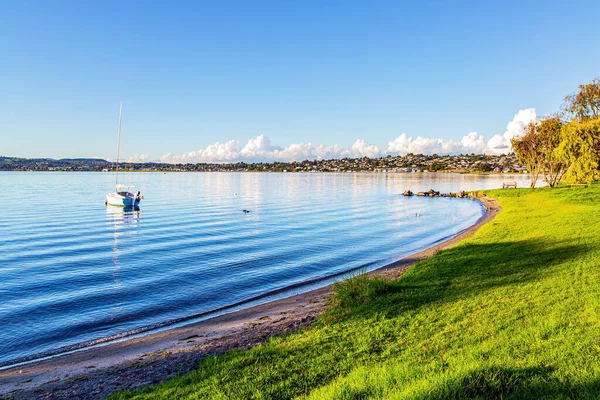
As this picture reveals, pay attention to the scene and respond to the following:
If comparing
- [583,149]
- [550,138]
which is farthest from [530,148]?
[583,149]

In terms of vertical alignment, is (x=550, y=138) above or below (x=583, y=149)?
above

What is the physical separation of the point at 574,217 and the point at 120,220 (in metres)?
43.9

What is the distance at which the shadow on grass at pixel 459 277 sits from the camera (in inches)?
511

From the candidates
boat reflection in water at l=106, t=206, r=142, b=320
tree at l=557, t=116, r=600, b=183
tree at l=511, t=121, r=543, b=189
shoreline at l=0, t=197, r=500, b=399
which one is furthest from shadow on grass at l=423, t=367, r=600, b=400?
tree at l=511, t=121, r=543, b=189

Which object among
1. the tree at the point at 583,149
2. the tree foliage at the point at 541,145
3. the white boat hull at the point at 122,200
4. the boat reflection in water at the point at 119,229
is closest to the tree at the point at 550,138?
the tree foliage at the point at 541,145

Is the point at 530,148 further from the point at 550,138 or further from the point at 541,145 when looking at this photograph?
the point at 550,138

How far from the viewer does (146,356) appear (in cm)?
1171

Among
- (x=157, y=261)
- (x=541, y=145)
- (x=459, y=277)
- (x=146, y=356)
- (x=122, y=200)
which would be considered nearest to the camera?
(x=146, y=356)

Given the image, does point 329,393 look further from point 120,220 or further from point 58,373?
point 120,220

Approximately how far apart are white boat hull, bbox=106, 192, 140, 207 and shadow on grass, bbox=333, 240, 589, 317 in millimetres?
53008

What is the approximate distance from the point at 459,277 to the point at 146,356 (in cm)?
1136

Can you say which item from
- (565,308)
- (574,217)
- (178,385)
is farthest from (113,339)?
(574,217)

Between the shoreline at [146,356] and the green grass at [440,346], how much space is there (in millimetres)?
1119

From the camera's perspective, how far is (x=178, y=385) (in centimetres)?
858
